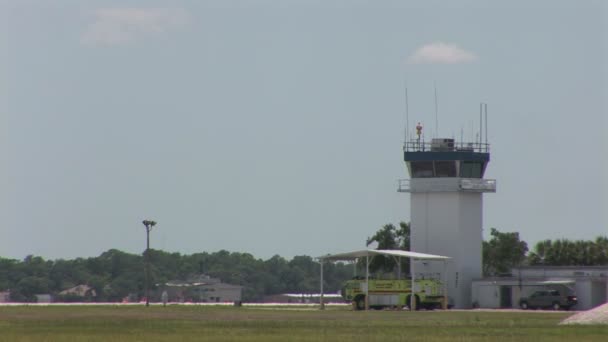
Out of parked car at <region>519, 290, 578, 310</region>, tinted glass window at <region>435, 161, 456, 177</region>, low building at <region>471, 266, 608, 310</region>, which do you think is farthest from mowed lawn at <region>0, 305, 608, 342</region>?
tinted glass window at <region>435, 161, 456, 177</region>

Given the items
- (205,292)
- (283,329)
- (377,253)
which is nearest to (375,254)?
(377,253)

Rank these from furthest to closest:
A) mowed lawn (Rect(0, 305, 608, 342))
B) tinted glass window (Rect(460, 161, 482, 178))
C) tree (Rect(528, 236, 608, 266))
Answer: tree (Rect(528, 236, 608, 266)), tinted glass window (Rect(460, 161, 482, 178)), mowed lawn (Rect(0, 305, 608, 342))

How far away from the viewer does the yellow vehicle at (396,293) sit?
9938 cm

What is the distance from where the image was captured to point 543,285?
104 metres

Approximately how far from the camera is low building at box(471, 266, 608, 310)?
337 ft

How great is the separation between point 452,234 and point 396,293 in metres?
11.7

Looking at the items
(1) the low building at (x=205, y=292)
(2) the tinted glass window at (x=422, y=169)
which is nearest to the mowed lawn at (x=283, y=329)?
(2) the tinted glass window at (x=422, y=169)

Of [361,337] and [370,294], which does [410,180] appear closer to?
[370,294]

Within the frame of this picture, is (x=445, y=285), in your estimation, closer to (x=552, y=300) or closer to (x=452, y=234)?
(x=452, y=234)

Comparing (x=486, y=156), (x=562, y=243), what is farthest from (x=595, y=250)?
(x=486, y=156)

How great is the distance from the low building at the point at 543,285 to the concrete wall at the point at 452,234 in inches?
67.3

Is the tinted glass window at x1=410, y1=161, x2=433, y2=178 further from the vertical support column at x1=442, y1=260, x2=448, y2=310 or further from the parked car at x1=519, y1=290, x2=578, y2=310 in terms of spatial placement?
the parked car at x1=519, y1=290, x2=578, y2=310

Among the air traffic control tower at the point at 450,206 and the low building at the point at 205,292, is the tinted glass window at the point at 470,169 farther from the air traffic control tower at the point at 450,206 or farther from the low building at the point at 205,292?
the low building at the point at 205,292

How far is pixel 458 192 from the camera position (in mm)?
110062
